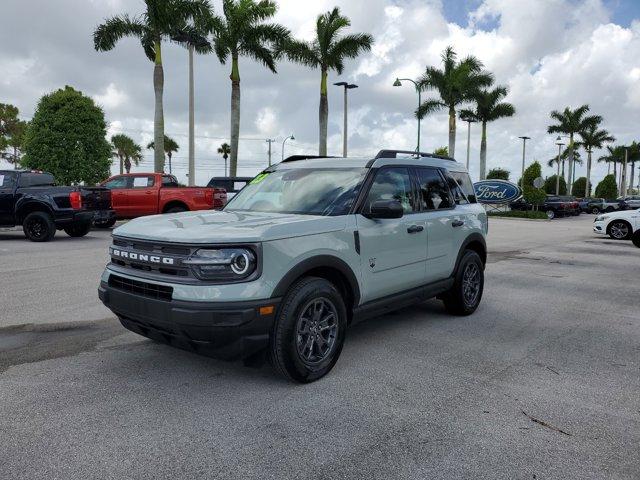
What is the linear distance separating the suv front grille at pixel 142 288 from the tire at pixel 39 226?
1039 centimetres

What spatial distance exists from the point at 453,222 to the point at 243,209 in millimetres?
2346

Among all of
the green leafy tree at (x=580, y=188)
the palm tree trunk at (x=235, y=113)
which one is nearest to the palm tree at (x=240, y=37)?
the palm tree trunk at (x=235, y=113)

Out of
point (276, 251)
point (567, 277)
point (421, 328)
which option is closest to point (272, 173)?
point (276, 251)

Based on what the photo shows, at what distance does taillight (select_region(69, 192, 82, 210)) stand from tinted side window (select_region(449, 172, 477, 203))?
1040 cm

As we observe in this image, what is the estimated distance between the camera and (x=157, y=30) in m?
24.4

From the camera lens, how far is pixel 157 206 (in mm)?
16656

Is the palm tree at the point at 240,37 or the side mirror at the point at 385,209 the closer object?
the side mirror at the point at 385,209

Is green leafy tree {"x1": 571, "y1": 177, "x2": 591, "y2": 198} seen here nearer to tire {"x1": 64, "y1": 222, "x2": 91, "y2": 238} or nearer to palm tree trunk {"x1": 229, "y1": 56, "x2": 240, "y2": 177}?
palm tree trunk {"x1": 229, "y1": 56, "x2": 240, "y2": 177}

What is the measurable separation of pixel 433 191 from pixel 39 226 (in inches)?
450

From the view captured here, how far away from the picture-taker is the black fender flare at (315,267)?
3.65 m

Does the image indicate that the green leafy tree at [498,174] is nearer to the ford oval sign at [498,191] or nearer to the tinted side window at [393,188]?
the ford oval sign at [498,191]

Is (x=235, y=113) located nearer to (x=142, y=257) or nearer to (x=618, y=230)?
(x=618, y=230)

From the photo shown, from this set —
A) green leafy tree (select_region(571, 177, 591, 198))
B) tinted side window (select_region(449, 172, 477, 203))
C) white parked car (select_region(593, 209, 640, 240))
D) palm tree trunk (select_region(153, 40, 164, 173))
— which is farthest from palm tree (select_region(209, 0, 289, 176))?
green leafy tree (select_region(571, 177, 591, 198))

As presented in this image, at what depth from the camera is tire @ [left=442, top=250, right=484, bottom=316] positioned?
19.6 ft
